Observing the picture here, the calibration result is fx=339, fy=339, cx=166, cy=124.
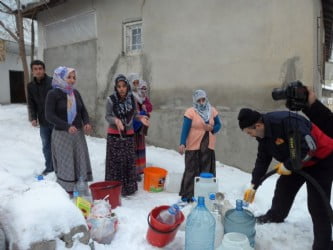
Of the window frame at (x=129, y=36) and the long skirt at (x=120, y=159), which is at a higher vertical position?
the window frame at (x=129, y=36)

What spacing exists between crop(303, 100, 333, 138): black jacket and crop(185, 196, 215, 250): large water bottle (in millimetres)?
1231

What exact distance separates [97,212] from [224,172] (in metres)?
3.28

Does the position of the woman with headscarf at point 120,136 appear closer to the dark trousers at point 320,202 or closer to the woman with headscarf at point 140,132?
the woman with headscarf at point 140,132

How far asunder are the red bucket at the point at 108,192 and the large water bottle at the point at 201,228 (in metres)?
1.36

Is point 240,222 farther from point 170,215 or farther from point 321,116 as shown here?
point 321,116

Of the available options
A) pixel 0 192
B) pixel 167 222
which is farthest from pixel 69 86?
pixel 167 222

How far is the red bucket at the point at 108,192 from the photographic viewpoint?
3.91m

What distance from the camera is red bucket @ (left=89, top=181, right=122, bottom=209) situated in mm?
3910

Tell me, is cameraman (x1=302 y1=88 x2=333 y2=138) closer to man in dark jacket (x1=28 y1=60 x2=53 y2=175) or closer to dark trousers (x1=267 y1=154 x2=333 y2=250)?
dark trousers (x1=267 y1=154 x2=333 y2=250)

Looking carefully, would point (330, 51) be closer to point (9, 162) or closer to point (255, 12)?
point (255, 12)

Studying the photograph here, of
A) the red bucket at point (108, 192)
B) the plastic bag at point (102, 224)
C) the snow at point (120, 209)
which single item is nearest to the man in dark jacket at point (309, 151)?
the snow at point (120, 209)

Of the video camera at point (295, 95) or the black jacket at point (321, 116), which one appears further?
the black jacket at point (321, 116)

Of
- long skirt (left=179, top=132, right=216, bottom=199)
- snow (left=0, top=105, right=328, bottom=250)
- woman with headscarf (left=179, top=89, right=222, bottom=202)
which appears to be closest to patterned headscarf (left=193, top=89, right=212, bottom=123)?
woman with headscarf (left=179, top=89, right=222, bottom=202)

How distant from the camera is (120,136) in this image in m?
4.43
